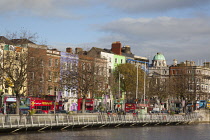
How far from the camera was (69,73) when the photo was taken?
89438 millimetres

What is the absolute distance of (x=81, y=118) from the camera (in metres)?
69.9

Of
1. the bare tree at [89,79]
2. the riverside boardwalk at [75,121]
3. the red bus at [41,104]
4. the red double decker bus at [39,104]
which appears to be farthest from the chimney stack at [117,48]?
the bare tree at [89,79]

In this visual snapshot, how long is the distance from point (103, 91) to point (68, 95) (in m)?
18.2

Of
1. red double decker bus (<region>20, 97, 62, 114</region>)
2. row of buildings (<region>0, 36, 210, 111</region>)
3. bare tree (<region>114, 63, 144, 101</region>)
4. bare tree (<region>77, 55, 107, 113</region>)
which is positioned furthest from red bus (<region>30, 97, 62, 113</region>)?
bare tree (<region>114, 63, 144, 101</region>)

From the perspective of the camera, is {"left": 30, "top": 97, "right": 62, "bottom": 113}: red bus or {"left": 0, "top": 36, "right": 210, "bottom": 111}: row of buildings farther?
{"left": 30, "top": 97, "right": 62, "bottom": 113}: red bus

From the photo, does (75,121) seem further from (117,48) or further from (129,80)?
(117,48)

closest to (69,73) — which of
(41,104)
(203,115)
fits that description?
(41,104)

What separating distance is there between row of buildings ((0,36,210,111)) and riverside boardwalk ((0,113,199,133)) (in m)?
5.99

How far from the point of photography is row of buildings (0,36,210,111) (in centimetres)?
6788

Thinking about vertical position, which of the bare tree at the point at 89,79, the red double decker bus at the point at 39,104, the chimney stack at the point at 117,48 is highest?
the chimney stack at the point at 117,48

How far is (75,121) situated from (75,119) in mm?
461

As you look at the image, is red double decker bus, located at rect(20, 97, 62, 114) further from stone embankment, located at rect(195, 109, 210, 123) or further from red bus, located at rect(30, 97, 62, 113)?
stone embankment, located at rect(195, 109, 210, 123)

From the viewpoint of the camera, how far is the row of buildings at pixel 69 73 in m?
67.9

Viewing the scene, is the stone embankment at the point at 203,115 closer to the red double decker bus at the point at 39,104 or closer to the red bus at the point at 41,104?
the red double decker bus at the point at 39,104
